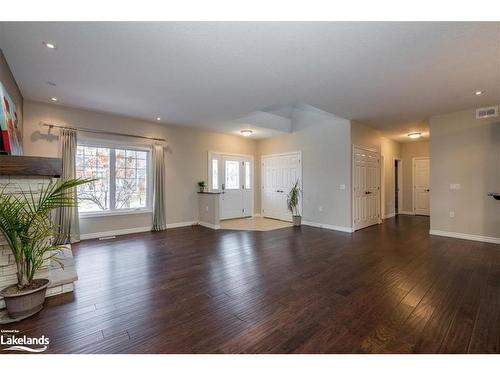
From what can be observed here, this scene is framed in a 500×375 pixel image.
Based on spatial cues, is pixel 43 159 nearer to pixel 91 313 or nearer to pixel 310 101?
pixel 91 313

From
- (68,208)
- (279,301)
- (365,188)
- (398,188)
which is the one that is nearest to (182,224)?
(68,208)

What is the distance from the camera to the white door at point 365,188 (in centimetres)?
567

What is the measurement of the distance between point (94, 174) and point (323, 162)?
5.54m

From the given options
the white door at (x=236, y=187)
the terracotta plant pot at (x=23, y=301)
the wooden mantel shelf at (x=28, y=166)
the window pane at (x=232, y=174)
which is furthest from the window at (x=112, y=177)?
the terracotta plant pot at (x=23, y=301)

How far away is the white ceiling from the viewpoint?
7.38 ft

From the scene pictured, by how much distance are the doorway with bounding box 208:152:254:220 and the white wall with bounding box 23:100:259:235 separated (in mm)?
248

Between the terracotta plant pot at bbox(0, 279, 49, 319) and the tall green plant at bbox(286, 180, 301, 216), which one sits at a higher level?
the tall green plant at bbox(286, 180, 301, 216)

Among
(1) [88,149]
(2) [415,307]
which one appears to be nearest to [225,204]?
(1) [88,149]

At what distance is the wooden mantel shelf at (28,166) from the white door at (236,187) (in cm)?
487

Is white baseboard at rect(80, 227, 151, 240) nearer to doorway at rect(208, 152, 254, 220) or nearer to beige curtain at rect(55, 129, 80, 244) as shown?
beige curtain at rect(55, 129, 80, 244)

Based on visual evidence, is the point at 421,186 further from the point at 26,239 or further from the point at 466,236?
the point at 26,239

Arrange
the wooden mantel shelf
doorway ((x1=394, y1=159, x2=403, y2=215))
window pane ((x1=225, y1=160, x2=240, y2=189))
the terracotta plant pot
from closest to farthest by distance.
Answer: the terracotta plant pot, the wooden mantel shelf, window pane ((x1=225, y1=160, x2=240, y2=189)), doorway ((x1=394, y1=159, x2=403, y2=215))

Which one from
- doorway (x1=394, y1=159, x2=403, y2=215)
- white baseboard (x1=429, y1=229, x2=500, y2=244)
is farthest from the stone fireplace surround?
doorway (x1=394, y1=159, x2=403, y2=215)
